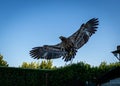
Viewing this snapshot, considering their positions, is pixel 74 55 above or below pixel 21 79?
above

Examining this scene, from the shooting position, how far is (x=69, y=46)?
132 feet

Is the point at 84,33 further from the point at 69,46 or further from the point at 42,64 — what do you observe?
the point at 42,64

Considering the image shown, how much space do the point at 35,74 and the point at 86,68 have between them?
4.33 meters

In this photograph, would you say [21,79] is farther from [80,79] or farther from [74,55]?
[74,55]

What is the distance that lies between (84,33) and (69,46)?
8.63 feet

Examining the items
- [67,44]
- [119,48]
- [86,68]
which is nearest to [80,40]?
[67,44]

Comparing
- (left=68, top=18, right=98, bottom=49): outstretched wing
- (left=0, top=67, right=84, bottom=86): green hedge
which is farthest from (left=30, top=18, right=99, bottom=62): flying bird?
(left=0, top=67, right=84, bottom=86): green hedge

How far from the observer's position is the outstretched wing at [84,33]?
40.6m

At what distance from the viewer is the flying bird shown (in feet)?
127

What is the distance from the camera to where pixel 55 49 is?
39406 millimetres

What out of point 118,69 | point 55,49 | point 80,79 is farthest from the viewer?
point 55,49

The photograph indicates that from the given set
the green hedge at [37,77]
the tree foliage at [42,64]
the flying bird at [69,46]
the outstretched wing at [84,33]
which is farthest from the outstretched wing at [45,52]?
the tree foliage at [42,64]

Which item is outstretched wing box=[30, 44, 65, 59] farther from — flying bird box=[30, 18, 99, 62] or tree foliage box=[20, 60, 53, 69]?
tree foliage box=[20, 60, 53, 69]

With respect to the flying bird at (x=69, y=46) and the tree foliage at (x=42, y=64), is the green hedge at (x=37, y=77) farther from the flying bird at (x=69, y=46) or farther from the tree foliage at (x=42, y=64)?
the tree foliage at (x=42, y=64)
